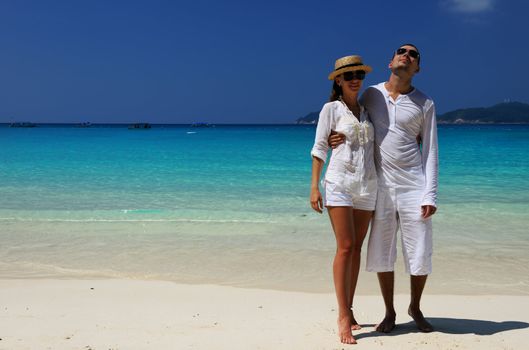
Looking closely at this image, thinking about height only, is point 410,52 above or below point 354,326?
above

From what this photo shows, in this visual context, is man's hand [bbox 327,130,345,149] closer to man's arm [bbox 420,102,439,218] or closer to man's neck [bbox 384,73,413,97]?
man's neck [bbox 384,73,413,97]

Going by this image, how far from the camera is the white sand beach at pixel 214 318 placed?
3844 mm

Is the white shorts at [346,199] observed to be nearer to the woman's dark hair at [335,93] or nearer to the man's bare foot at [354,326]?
the woman's dark hair at [335,93]

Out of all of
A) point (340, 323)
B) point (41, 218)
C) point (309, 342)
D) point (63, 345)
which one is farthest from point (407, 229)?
point (41, 218)

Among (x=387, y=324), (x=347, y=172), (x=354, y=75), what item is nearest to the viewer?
(x=347, y=172)

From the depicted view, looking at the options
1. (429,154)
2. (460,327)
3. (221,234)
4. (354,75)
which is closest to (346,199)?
(429,154)

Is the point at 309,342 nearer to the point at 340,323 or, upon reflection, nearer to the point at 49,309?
the point at 340,323

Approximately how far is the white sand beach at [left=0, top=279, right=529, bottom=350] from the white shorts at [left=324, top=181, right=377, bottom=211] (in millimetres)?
937

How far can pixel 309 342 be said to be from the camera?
152 inches

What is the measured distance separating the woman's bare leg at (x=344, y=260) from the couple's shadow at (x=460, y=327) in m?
0.19

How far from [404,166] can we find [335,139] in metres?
0.50

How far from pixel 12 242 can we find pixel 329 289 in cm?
468

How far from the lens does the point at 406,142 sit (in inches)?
150

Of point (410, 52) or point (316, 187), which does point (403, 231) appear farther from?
point (410, 52)
